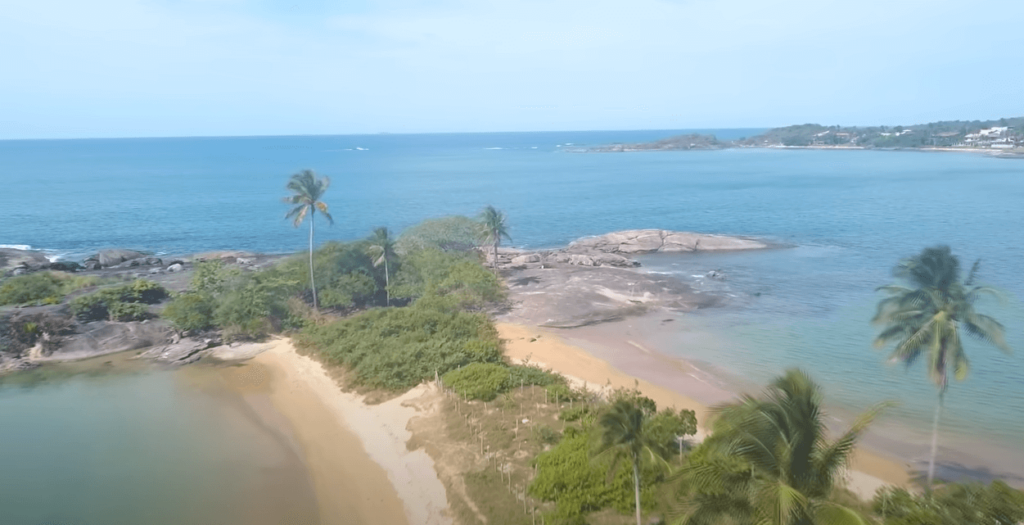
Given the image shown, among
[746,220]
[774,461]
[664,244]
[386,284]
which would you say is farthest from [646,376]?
[746,220]

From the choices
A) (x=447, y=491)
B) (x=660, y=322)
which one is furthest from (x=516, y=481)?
(x=660, y=322)

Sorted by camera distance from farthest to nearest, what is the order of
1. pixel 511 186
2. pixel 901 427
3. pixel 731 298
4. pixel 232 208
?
1. pixel 511 186
2. pixel 232 208
3. pixel 731 298
4. pixel 901 427

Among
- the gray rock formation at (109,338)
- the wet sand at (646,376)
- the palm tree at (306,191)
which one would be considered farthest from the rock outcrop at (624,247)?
the gray rock formation at (109,338)

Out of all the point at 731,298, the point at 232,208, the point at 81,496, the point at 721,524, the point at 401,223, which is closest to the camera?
the point at 721,524

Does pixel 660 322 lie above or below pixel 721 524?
below

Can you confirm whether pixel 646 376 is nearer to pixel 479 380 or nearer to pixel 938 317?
pixel 479 380

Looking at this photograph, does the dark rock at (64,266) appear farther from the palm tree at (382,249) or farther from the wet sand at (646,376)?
the wet sand at (646,376)

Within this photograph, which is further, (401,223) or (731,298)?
(401,223)

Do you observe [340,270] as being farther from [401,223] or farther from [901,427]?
[401,223]
